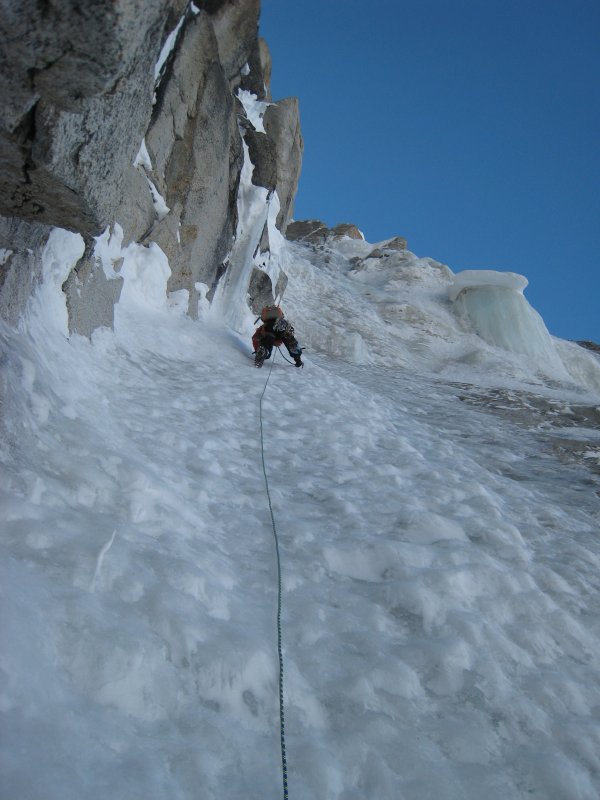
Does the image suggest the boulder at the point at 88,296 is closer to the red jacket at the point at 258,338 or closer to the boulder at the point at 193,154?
the boulder at the point at 193,154

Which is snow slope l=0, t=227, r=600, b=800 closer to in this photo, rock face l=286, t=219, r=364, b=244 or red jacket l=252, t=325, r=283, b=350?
red jacket l=252, t=325, r=283, b=350

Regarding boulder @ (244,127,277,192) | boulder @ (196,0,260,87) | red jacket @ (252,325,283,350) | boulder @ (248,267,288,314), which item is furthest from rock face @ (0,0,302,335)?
boulder @ (248,267,288,314)

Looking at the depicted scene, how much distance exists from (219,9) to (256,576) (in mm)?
13015

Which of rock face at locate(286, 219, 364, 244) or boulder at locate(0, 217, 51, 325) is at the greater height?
rock face at locate(286, 219, 364, 244)

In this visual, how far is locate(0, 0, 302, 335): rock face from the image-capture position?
231 centimetres

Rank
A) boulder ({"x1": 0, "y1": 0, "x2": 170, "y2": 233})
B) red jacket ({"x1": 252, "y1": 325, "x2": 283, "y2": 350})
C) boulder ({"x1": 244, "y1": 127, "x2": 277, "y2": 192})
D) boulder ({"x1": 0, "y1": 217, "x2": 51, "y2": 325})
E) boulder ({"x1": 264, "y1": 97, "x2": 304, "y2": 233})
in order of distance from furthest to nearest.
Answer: boulder ({"x1": 264, "y1": 97, "x2": 304, "y2": 233}), boulder ({"x1": 244, "y1": 127, "x2": 277, "y2": 192}), red jacket ({"x1": 252, "y1": 325, "x2": 283, "y2": 350}), boulder ({"x1": 0, "y1": 217, "x2": 51, "y2": 325}), boulder ({"x1": 0, "y1": 0, "x2": 170, "y2": 233})

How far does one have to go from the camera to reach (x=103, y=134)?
3119mm

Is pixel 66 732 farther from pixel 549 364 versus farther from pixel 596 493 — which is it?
pixel 549 364

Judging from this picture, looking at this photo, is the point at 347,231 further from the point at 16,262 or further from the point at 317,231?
the point at 16,262

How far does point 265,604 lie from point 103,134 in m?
2.88

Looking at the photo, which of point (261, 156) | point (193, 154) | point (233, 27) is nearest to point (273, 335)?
point (193, 154)

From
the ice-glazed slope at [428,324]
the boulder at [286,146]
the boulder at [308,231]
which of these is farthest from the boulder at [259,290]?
the boulder at [308,231]

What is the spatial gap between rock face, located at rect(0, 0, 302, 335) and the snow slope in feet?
3.33

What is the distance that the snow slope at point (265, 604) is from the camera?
1.91m
